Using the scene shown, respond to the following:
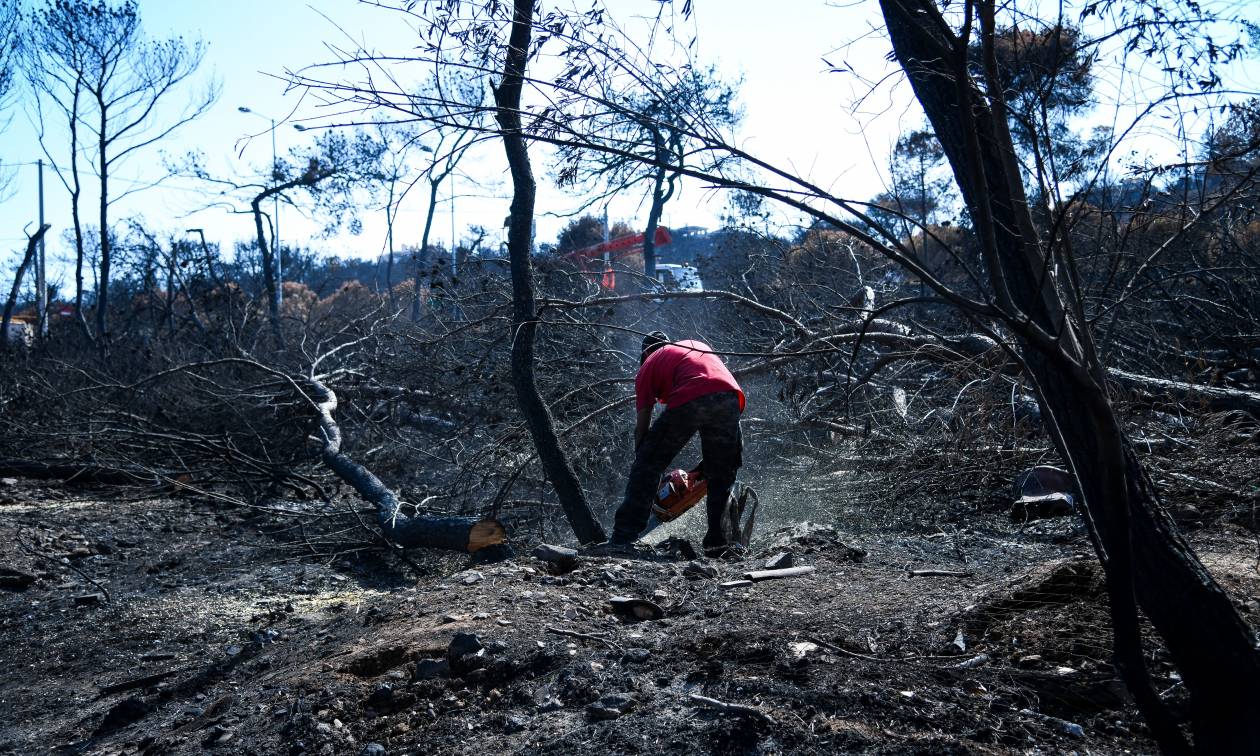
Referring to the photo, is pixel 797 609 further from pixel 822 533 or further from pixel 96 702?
pixel 96 702

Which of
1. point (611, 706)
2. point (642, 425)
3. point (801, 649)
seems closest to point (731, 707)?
point (611, 706)

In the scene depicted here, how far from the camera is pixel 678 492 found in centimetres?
559

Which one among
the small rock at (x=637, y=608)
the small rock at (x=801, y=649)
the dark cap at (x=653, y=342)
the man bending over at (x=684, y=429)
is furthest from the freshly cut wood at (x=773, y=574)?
the dark cap at (x=653, y=342)

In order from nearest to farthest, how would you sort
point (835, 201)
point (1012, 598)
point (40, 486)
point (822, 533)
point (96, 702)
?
1. point (835, 201)
2. point (1012, 598)
3. point (96, 702)
4. point (822, 533)
5. point (40, 486)

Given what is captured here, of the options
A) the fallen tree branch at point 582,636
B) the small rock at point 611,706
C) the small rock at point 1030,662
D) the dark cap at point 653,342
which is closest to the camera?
the small rock at point 611,706

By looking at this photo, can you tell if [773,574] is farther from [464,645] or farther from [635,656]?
[464,645]

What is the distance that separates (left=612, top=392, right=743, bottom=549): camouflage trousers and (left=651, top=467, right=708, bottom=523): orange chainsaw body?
5 centimetres

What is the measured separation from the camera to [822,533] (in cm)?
523

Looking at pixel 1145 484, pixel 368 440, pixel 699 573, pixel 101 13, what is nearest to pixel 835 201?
pixel 1145 484

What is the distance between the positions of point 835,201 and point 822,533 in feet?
11.5

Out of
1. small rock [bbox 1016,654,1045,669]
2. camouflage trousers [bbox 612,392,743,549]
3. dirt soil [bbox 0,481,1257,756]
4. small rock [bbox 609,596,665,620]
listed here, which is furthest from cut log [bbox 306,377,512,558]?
small rock [bbox 1016,654,1045,669]

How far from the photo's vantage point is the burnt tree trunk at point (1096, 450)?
6.91 ft

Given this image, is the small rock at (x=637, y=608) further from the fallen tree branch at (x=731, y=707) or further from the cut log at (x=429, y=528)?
the cut log at (x=429, y=528)

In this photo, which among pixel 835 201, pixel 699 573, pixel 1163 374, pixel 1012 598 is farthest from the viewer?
pixel 1163 374
